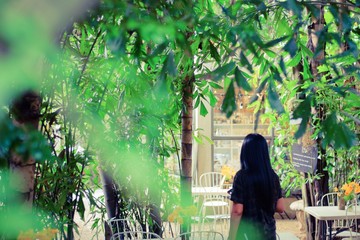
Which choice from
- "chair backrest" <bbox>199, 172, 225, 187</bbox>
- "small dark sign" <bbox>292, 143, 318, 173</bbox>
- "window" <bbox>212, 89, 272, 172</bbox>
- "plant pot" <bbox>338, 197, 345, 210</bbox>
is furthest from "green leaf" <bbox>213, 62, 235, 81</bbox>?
"window" <bbox>212, 89, 272, 172</bbox>

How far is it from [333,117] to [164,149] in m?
2.90

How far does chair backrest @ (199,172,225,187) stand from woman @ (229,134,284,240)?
4593 mm

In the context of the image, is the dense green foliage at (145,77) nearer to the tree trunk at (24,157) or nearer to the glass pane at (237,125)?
the tree trunk at (24,157)

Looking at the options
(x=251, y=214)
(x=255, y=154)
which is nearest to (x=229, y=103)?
(x=255, y=154)

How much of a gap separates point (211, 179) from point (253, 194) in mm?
5393

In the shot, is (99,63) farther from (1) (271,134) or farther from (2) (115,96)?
(1) (271,134)

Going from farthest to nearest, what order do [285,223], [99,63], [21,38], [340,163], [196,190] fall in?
1. [285,223]
2. [196,190]
3. [340,163]
4. [99,63]
5. [21,38]

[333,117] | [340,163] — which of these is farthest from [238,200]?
[340,163]

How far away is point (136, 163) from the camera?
11.3 ft

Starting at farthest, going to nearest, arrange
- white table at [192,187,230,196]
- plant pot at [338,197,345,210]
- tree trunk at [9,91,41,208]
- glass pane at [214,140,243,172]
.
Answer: glass pane at [214,140,243,172] < white table at [192,187,230,196] < plant pot at [338,197,345,210] < tree trunk at [9,91,41,208]

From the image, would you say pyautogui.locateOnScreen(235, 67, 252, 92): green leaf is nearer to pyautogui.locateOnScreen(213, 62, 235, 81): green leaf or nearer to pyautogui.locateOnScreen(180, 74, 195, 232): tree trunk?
pyautogui.locateOnScreen(213, 62, 235, 81): green leaf

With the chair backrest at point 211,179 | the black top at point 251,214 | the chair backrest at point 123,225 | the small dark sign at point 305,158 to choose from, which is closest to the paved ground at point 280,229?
the chair backrest at point 211,179

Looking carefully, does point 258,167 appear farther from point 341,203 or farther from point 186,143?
point 341,203

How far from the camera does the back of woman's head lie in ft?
9.96
